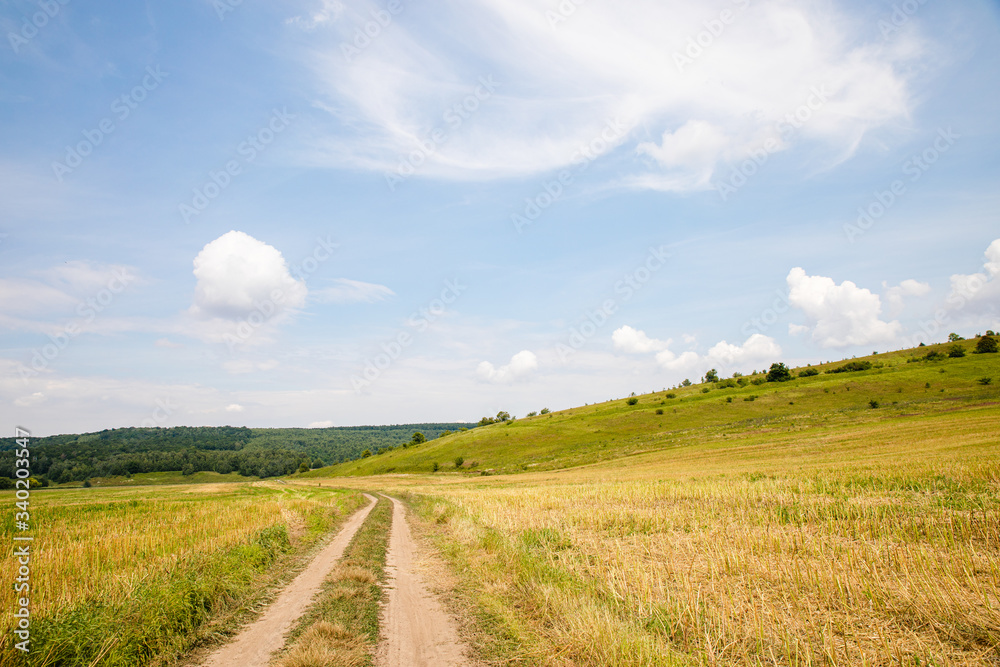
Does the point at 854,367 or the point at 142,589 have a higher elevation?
the point at 854,367

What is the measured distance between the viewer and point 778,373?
123125 millimetres

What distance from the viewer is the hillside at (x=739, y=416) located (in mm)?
70250

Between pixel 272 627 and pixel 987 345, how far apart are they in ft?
490

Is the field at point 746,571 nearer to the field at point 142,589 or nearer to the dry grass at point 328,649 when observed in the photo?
the dry grass at point 328,649

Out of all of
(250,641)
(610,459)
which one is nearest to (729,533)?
(250,641)

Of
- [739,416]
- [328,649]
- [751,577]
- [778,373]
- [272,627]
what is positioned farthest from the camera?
[778,373]

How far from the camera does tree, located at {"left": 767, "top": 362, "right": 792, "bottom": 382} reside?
402 feet

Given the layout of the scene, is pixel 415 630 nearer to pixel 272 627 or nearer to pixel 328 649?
pixel 328 649

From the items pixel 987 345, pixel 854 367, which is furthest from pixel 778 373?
pixel 987 345

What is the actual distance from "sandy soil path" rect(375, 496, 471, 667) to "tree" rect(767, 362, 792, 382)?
136 m

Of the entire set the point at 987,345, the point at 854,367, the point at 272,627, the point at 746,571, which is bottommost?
the point at 746,571

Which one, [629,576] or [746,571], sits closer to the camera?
[746,571]

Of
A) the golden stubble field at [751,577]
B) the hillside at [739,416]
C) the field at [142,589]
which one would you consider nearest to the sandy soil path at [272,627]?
the field at [142,589]

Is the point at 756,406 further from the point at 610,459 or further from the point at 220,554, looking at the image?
the point at 220,554
